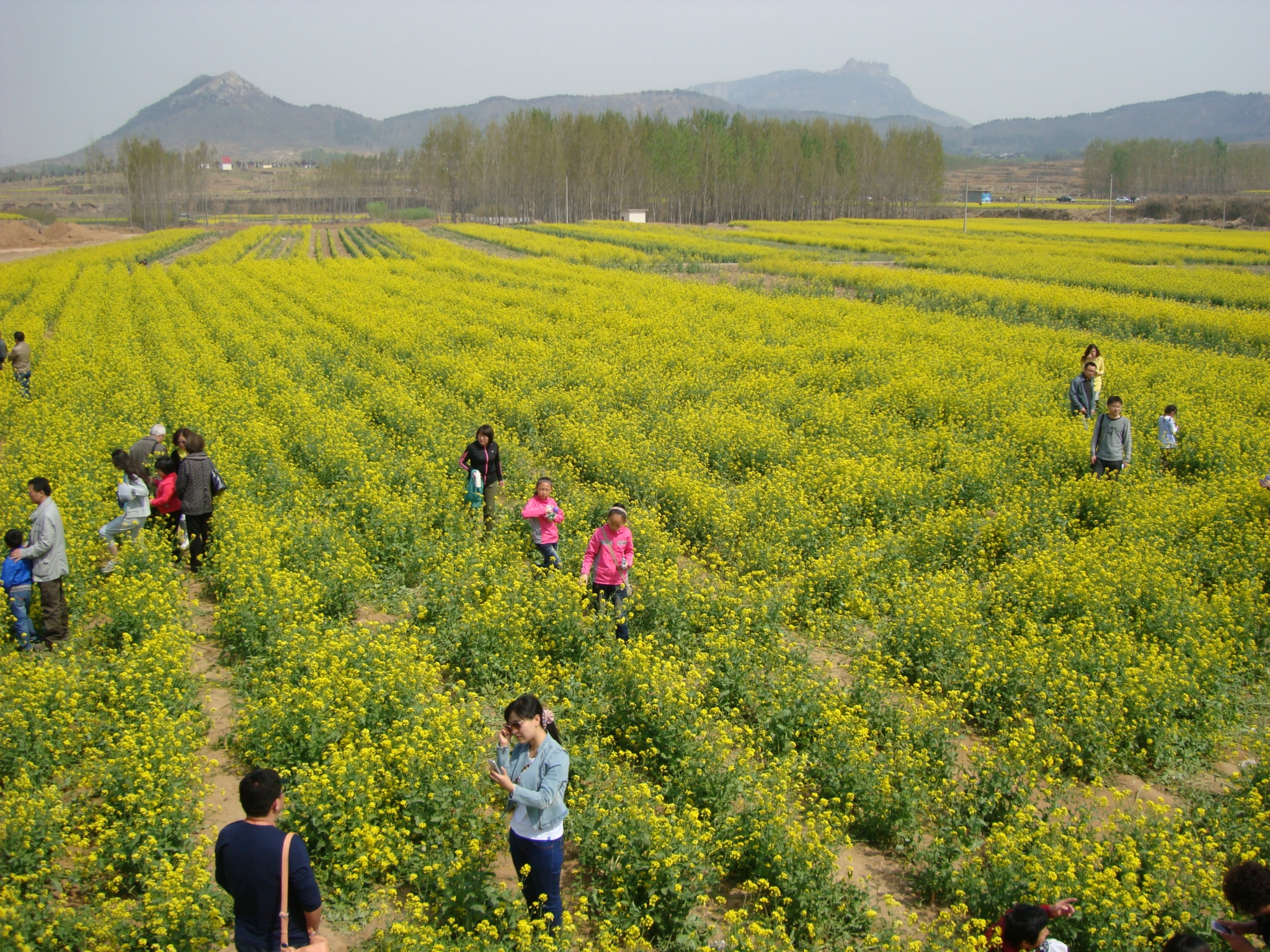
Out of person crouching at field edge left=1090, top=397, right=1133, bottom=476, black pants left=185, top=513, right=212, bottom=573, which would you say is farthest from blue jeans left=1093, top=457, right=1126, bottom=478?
black pants left=185, top=513, right=212, bottom=573

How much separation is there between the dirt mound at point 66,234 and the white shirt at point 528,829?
88.0m

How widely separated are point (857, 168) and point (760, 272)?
8212cm

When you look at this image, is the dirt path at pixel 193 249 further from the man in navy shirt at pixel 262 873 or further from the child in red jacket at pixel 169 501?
the man in navy shirt at pixel 262 873

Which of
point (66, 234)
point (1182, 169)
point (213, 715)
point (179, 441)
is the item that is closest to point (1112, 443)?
point (213, 715)

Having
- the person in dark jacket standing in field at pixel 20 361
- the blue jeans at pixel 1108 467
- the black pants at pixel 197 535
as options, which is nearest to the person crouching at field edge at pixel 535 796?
the black pants at pixel 197 535

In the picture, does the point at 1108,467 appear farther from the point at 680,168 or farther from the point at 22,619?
the point at 680,168

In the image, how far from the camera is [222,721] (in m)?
7.54

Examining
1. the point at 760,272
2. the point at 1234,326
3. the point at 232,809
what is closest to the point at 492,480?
the point at 232,809

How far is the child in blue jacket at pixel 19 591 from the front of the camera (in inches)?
327

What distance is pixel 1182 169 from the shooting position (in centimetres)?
13562

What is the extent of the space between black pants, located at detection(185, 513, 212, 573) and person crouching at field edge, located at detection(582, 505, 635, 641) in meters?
4.98

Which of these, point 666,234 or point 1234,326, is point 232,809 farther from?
point 666,234

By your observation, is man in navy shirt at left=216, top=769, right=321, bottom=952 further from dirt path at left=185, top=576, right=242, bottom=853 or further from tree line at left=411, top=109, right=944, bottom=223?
tree line at left=411, top=109, right=944, bottom=223

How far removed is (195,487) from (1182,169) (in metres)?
163
